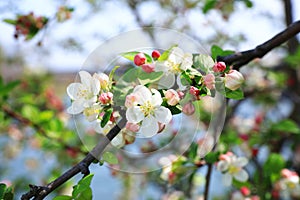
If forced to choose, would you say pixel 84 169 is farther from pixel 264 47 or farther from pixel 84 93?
pixel 264 47

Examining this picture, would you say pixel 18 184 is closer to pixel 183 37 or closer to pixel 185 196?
pixel 185 196

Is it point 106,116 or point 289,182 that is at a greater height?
Answer: point 106,116

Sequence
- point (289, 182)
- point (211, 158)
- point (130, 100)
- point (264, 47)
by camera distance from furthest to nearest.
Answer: point (289, 182)
point (211, 158)
point (264, 47)
point (130, 100)

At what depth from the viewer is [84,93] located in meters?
0.58

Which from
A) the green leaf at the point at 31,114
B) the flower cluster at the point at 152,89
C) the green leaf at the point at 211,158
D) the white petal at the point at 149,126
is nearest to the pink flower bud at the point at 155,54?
the flower cluster at the point at 152,89

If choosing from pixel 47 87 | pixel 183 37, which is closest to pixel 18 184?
pixel 47 87

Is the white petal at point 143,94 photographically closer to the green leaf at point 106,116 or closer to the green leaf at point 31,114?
the green leaf at point 106,116

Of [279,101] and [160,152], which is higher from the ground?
[160,152]

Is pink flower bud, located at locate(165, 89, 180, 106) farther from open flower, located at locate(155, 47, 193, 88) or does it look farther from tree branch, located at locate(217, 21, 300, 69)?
tree branch, located at locate(217, 21, 300, 69)

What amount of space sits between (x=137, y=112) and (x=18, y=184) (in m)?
2.07

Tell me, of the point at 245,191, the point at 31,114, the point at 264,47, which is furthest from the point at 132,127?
the point at 31,114

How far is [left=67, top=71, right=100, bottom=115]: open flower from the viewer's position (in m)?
0.57

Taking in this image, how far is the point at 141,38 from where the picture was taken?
694mm

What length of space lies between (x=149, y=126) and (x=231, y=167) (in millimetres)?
416
